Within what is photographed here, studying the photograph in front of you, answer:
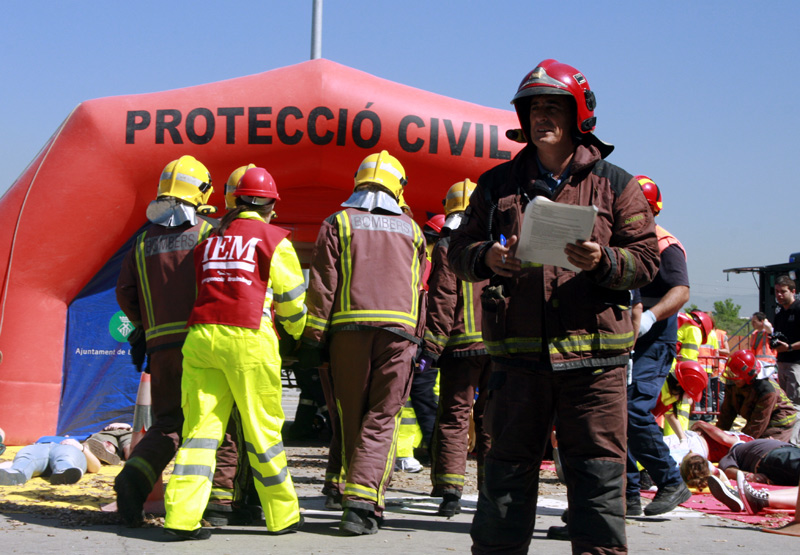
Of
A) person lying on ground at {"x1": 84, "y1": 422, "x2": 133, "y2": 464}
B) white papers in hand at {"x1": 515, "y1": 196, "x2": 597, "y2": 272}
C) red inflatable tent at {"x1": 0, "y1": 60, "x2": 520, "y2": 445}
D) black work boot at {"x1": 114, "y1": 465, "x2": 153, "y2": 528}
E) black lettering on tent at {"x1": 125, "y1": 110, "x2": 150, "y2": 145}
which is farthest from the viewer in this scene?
black lettering on tent at {"x1": 125, "y1": 110, "x2": 150, "y2": 145}

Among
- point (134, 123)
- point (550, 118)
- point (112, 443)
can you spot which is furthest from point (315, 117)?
point (550, 118)

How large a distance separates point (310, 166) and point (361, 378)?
407 cm

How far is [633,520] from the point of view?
16.3ft

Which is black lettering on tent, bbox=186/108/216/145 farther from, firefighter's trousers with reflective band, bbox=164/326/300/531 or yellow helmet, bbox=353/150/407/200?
firefighter's trousers with reflective band, bbox=164/326/300/531

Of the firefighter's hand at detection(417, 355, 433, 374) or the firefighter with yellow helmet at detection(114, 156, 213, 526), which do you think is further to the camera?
the firefighter's hand at detection(417, 355, 433, 374)

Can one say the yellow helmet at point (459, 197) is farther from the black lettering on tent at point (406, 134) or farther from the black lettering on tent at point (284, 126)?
the black lettering on tent at point (284, 126)

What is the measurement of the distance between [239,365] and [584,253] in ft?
6.77

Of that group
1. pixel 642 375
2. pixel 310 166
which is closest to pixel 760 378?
pixel 642 375

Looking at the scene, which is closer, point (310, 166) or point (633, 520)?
point (633, 520)

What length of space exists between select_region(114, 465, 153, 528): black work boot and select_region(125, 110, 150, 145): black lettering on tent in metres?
4.17

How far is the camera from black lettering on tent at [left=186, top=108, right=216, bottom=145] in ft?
26.3

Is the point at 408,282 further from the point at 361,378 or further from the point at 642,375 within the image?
the point at 642,375

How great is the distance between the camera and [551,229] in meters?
2.76

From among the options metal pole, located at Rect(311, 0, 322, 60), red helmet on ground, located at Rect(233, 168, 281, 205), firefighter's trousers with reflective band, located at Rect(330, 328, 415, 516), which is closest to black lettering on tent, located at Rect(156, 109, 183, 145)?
red helmet on ground, located at Rect(233, 168, 281, 205)
